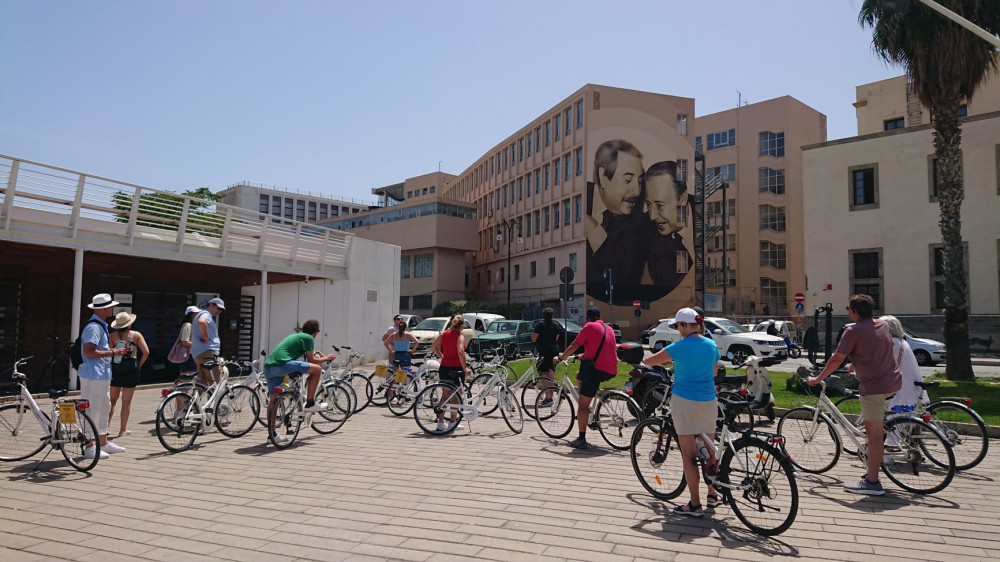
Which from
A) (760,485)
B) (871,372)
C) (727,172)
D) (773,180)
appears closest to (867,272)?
(773,180)

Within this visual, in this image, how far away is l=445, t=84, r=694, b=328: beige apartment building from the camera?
157 feet

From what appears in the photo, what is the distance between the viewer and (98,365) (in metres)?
7.93

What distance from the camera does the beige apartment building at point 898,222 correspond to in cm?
3144

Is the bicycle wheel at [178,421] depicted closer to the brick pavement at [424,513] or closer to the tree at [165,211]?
the brick pavement at [424,513]

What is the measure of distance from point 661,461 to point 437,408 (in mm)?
4439

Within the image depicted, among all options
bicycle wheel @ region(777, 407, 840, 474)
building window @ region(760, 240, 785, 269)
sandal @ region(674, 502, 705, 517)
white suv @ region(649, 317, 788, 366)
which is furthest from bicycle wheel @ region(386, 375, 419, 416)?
building window @ region(760, 240, 785, 269)

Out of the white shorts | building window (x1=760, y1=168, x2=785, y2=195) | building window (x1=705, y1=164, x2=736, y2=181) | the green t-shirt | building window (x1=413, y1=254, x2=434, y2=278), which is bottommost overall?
the white shorts

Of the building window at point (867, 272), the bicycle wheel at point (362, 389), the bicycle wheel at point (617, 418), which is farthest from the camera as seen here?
the building window at point (867, 272)

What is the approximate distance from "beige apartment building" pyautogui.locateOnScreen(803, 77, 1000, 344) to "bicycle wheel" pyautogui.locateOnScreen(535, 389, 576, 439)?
28.0 meters

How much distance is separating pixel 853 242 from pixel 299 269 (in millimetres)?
29255

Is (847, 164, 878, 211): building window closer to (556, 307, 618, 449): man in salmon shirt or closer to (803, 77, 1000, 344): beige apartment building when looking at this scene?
(803, 77, 1000, 344): beige apartment building

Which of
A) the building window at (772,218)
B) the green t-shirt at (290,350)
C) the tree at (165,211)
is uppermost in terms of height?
the building window at (772,218)

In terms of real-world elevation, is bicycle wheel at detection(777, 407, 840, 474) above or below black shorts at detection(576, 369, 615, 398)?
below

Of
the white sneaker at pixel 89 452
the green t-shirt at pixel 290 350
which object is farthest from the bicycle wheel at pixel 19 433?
the green t-shirt at pixel 290 350
